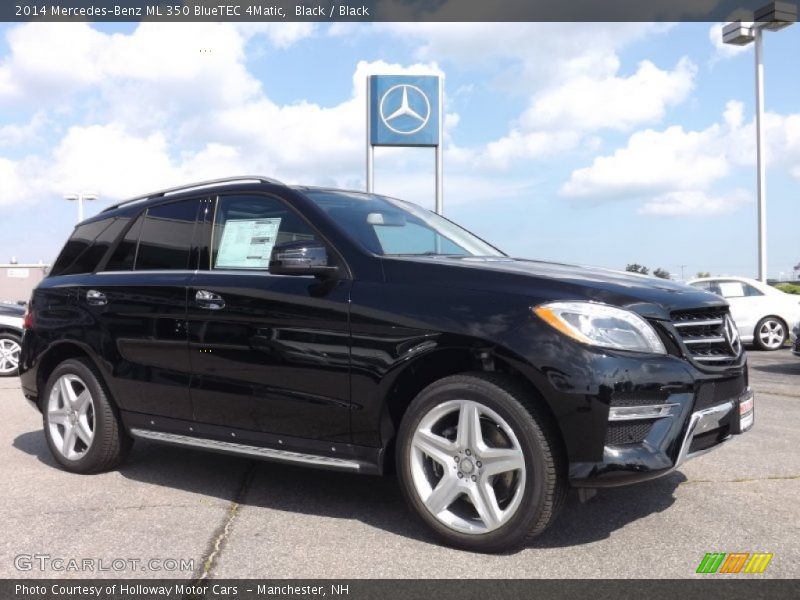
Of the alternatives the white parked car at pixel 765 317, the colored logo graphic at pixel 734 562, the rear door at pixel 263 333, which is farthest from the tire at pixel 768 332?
the rear door at pixel 263 333

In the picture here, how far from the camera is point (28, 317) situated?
565 centimetres

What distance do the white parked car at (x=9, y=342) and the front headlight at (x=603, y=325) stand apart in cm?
1037

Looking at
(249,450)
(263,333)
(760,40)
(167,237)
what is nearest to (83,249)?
(167,237)

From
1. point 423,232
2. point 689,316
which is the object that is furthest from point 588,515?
point 423,232

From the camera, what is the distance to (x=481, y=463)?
3.53 meters

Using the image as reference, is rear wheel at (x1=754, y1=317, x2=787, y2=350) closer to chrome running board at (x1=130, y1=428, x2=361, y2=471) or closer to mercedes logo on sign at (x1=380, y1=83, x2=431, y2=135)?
mercedes logo on sign at (x1=380, y1=83, x2=431, y2=135)

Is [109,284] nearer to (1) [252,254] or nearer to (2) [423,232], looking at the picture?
(1) [252,254]

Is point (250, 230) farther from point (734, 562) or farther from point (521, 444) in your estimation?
point (734, 562)

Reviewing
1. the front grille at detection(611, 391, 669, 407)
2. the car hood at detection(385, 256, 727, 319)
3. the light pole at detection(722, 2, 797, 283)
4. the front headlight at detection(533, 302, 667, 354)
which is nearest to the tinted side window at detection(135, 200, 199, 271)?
the car hood at detection(385, 256, 727, 319)

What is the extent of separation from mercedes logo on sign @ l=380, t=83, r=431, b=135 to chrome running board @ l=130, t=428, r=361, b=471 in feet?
47.2

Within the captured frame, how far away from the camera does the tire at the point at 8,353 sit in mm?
11672

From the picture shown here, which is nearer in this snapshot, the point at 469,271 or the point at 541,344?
the point at 541,344

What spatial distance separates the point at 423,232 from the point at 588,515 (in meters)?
1.82

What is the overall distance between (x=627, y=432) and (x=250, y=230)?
7.91ft
